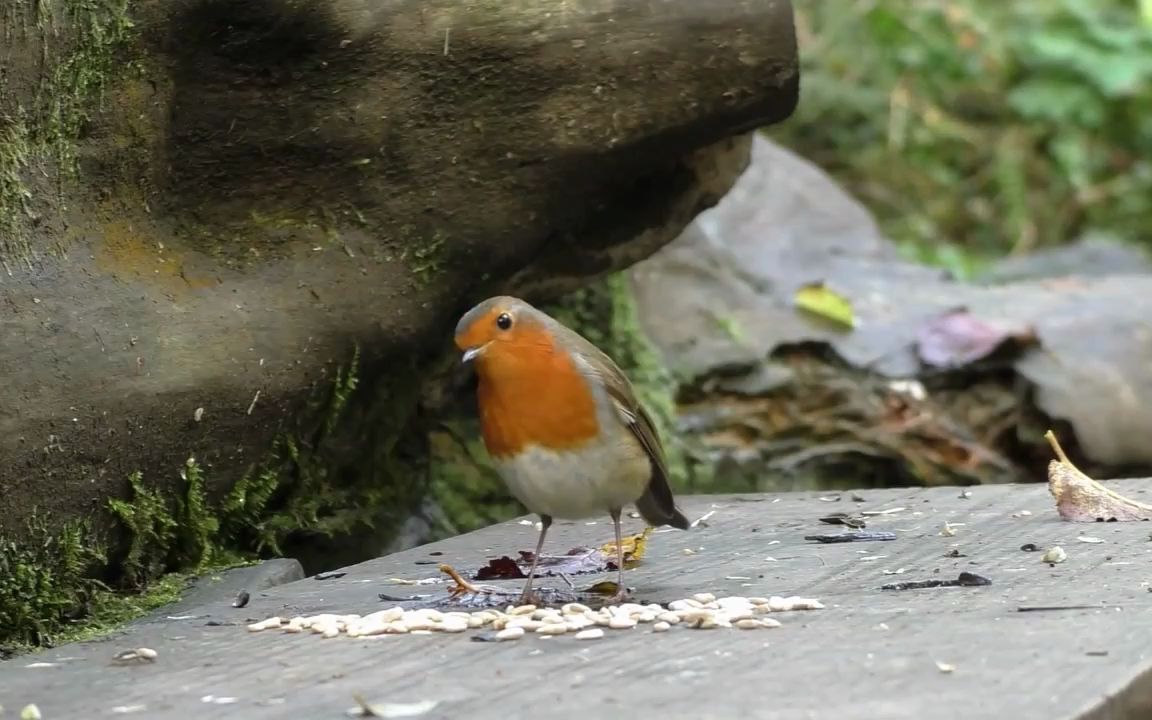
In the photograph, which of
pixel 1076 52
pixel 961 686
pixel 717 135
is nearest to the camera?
pixel 961 686

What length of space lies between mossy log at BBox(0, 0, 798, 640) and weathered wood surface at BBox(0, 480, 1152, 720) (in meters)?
0.39

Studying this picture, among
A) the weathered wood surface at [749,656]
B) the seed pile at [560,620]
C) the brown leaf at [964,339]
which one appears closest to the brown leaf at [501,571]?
the weathered wood surface at [749,656]

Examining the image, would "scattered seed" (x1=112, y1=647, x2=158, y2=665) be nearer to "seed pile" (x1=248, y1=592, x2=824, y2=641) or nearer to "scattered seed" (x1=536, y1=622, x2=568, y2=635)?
"seed pile" (x1=248, y1=592, x2=824, y2=641)

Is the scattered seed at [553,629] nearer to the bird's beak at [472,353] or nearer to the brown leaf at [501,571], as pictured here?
the bird's beak at [472,353]

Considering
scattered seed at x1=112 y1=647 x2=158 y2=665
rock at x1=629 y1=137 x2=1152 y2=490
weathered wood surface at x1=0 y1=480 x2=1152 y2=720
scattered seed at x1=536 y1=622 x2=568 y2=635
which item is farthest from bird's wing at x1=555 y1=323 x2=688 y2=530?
rock at x1=629 y1=137 x2=1152 y2=490

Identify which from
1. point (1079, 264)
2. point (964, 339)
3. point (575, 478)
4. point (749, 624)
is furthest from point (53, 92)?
point (1079, 264)

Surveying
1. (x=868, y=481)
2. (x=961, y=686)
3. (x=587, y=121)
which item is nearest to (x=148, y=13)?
(x=587, y=121)

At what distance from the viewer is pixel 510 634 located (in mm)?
2834

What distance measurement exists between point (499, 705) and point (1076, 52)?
9701 millimetres

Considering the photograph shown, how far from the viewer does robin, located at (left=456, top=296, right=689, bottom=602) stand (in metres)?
3.27

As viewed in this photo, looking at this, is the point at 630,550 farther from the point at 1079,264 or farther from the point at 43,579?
the point at 1079,264

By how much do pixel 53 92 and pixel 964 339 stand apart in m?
3.85

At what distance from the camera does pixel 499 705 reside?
7.49ft

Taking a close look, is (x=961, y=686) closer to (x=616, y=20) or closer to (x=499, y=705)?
(x=499, y=705)
